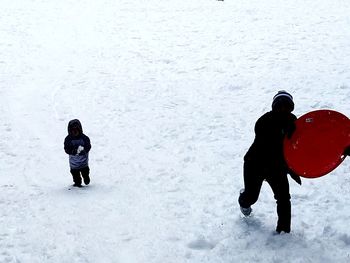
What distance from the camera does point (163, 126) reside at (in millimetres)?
12766

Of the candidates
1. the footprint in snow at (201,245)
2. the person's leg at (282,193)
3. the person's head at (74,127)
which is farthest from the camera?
the person's head at (74,127)

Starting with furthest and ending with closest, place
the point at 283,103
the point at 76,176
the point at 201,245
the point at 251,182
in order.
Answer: the point at 76,176
the point at 201,245
the point at 251,182
the point at 283,103

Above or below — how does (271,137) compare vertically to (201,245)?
above

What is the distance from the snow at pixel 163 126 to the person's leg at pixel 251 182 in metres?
0.57

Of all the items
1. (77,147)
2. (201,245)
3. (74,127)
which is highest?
(74,127)

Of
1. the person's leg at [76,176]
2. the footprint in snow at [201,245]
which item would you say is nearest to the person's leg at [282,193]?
the footprint in snow at [201,245]

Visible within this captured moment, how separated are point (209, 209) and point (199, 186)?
1.14 m

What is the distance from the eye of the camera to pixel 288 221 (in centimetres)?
639

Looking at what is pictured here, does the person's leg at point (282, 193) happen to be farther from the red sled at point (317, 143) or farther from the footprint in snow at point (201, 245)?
the footprint in snow at point (201, 245)

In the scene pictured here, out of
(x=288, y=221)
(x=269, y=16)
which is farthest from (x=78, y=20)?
(x=288, y=221)

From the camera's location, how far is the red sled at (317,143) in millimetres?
5879

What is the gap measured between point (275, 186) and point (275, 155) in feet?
1.53

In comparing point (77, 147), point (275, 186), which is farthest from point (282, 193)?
point (77, 147)

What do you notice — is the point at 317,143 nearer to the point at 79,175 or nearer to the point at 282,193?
the point at 282,193
